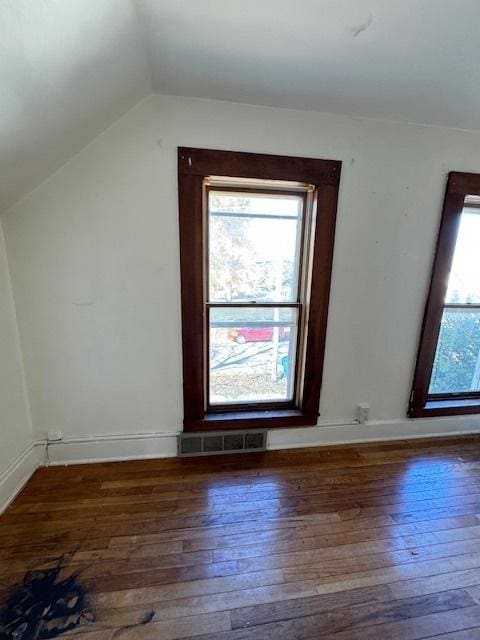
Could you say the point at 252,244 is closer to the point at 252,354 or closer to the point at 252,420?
the point at 252,354

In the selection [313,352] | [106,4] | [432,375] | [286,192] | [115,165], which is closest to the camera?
[106,4]

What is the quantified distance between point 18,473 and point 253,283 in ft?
6.03

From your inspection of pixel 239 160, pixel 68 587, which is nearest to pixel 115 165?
pixel 239 160

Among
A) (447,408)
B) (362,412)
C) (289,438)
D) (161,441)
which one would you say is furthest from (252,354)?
(447,408)

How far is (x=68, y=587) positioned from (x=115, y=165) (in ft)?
6.69

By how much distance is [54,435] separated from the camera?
1863 millimetres

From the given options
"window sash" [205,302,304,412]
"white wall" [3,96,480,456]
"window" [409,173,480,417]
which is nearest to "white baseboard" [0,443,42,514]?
"white wall" [3,96,480,456]

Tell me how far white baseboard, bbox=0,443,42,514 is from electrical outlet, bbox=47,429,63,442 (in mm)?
94

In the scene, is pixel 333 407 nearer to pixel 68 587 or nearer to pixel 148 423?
pixel 148 423

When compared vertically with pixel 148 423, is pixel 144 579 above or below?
below

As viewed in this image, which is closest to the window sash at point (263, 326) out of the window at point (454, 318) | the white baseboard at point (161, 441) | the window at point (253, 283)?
the window at point (253, 283)

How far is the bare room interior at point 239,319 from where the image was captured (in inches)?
44.0

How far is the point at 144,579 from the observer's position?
1.22 meters

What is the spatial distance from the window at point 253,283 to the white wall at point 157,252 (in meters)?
0.09
